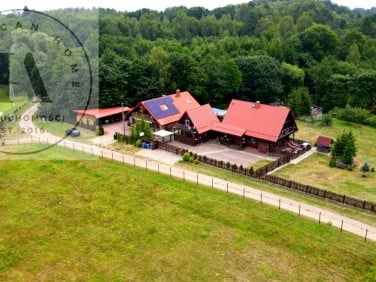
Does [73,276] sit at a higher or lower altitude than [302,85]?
lower

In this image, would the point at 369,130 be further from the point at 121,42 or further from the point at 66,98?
the point at 121,42

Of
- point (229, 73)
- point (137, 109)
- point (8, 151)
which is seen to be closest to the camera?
point (8, 151)

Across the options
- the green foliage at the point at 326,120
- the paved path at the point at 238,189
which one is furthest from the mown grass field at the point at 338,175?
the green foliage at the point at 326,120

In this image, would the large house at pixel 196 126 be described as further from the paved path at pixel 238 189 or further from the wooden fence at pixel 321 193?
the wooden fence at pixel 321 193

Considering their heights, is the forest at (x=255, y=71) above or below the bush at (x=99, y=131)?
above

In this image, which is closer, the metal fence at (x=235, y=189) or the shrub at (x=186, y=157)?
the metal fence at (x=235, y=189)

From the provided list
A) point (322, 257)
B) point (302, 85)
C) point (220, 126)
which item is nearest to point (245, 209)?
point (322, 257)

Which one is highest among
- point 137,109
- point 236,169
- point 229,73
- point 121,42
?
point 121,42

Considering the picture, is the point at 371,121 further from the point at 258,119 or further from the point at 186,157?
the point at 186,157
